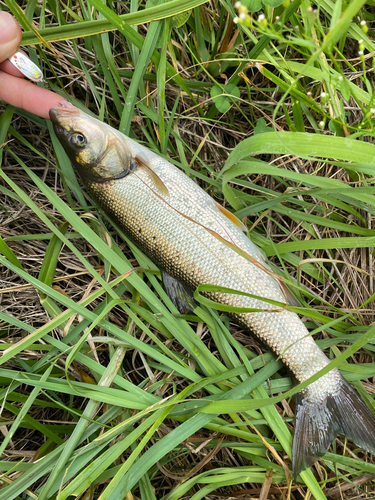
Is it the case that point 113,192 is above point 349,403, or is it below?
above

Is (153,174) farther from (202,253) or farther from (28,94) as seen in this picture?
(28,94)

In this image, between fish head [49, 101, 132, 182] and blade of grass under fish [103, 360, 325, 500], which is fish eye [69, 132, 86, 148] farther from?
blade of grass under fish [103, 360, 325, 500]

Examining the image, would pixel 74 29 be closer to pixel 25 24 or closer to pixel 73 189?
pixel 25 24

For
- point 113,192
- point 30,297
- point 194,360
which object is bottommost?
point 194,360

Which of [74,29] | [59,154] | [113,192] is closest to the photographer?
Result: [74,29]

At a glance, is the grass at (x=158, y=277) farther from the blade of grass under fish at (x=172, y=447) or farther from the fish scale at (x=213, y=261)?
the fish scale at (x=213, y=261)

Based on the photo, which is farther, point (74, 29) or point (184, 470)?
point (184, 470)

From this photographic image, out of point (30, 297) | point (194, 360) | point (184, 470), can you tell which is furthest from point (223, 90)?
point (184, 470)

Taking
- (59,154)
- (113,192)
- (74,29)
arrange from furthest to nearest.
→ (59,154) → (113,192) → (74,29)
